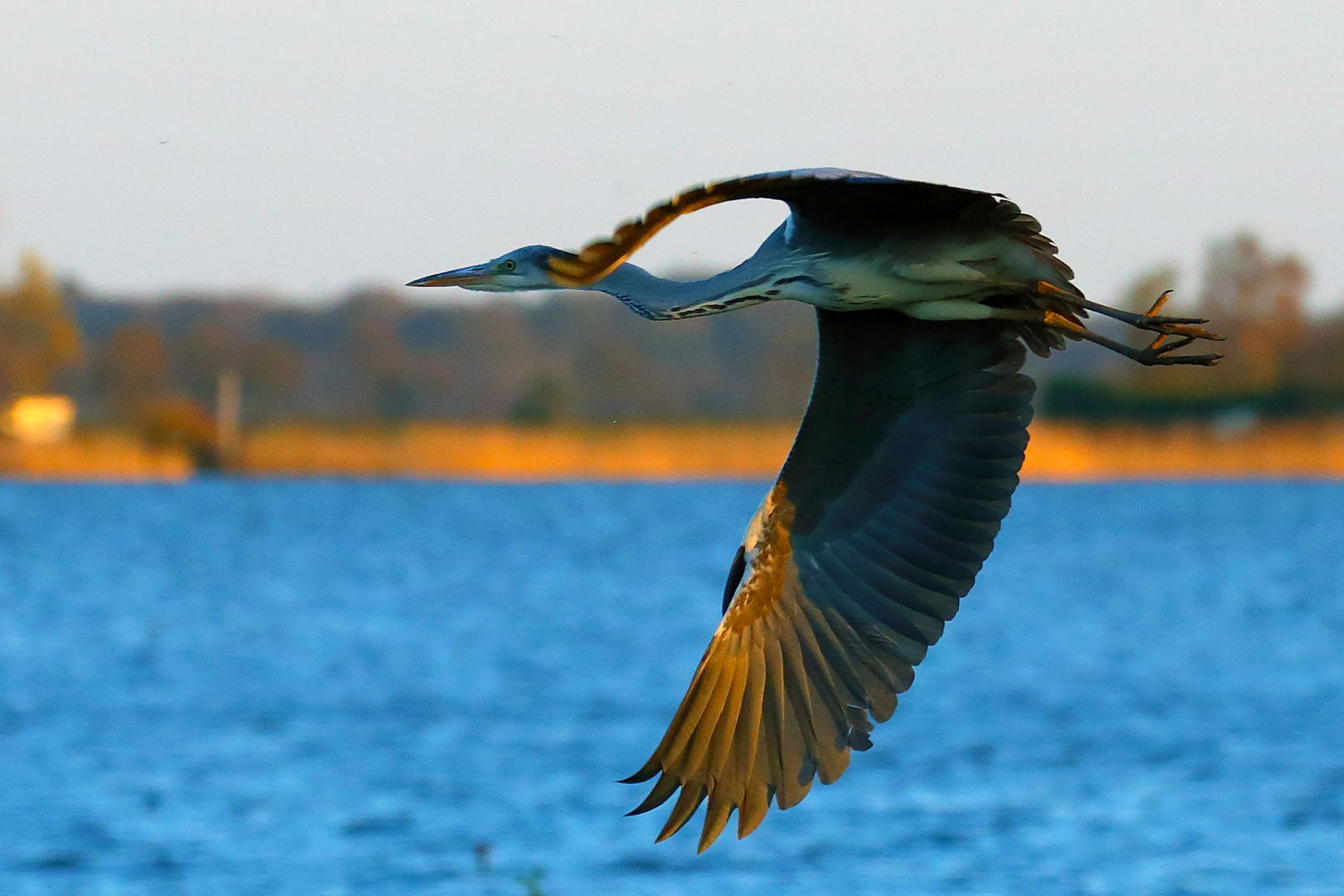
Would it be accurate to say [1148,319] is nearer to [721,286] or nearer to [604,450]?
[721,286]

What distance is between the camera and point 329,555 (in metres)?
46.4

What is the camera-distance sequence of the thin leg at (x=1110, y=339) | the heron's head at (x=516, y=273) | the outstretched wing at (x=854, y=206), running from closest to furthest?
the outstretched wing at (x=854, y=206) < the heron's head at (x=516, y=273) < the thin leg at (x=1110, y=339)

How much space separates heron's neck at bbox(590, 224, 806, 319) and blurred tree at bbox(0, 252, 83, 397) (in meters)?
59.0

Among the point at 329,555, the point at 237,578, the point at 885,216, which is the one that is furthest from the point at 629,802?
the point at 329,555

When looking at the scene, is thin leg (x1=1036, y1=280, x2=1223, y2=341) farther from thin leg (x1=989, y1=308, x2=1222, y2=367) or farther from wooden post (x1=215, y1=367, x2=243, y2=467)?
wooden post (x1=215, y1=367, x2=243, y2=467)

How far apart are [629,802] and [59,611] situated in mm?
19896

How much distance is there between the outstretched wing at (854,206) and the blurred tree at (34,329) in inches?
2327

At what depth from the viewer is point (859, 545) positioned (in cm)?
673

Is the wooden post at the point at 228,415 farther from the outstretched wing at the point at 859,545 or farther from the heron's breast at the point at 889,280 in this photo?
the heron's breast at the point at 889,280

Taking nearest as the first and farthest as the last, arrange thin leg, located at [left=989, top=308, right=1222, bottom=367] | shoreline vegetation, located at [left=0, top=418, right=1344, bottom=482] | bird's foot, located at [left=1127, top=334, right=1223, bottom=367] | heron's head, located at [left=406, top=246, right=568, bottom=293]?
heron's head, located at [left=406, top=246, right=568, bottom=293], thin leg, located at [left=989, top=308, right=1222, bottom=367], bird's foot, located at [left=1127, top=334, right=1223, bottom=367], shoreline vegetation, located at [left=0, top=418, right=1344, bottom=482]

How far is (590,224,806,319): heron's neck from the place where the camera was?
5.69 m

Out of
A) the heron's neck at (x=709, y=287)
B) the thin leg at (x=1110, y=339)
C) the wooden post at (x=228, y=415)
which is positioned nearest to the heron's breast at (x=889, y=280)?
the heron's neck at (x=709, y=287)

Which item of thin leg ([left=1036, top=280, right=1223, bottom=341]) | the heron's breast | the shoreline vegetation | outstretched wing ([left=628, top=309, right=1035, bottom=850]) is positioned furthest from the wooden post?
the heron's breast

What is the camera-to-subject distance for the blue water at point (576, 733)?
13219 millimetres
